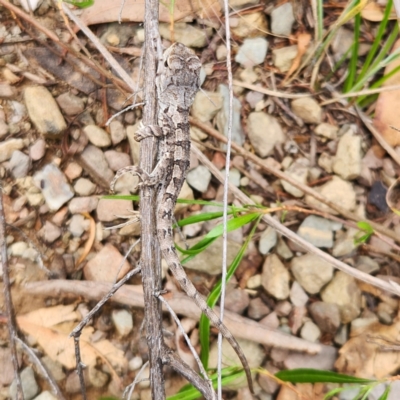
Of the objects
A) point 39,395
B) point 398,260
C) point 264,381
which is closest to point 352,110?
point 398,260

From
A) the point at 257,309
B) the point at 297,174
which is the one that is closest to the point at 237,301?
the point at 257,309

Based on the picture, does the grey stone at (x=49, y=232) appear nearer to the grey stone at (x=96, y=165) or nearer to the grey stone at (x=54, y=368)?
the grey stone at (x=96, y=165)

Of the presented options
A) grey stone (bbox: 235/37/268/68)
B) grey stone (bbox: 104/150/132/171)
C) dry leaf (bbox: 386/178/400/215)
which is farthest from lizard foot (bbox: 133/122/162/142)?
dry leaf (bbox: 386/178/400/215)

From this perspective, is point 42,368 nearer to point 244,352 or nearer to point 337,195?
point 244,352

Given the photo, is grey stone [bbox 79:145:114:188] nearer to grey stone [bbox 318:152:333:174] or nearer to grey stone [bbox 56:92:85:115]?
grey stone [bbox 56:92:85:115]

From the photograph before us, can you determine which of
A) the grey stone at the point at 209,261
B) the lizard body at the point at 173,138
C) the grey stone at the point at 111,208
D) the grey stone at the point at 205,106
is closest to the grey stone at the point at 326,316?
the grey stone at the point at 209,261

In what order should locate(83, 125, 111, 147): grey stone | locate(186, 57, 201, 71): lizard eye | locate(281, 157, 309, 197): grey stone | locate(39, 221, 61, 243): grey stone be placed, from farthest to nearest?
locate(281, 157, 309, 197): grey stone < locate(83, 125, 111, 147): grey stone < locate(39, 221, 61, 243): grey stone < locate(186, 57, 201, 71): lizard eye
